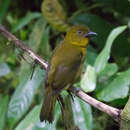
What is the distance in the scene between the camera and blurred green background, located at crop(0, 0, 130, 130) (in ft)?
6.93

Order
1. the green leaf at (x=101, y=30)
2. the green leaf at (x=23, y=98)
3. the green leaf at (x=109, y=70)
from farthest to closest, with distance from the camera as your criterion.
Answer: the green leaf at (x=101, y=30), the green leaf at (x=23, y=98), the green leaf at (x=109, y=70)

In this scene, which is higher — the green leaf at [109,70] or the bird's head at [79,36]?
the bird's head at [79,36]

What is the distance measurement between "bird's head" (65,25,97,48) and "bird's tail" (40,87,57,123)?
0.63 meters

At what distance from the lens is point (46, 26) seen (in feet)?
11.6

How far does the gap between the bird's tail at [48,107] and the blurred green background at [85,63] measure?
7 centimetres

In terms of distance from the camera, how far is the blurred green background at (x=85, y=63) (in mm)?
2111

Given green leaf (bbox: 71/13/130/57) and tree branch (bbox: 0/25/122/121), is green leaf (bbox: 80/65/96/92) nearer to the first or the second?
tree branch (bbox: 0/25/122/121)

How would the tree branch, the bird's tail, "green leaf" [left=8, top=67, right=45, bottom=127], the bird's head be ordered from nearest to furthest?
1. the tree branch
2. the bird's tail
3. "green leaf" [left=8, top=67, right=45, bottom=127]
4. the bird's head

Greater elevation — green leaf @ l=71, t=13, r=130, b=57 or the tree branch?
the tree branch

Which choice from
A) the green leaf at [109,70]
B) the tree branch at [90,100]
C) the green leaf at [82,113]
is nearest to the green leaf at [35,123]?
the green leaf at [82,113]

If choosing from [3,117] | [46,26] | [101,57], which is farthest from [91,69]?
[46,26]

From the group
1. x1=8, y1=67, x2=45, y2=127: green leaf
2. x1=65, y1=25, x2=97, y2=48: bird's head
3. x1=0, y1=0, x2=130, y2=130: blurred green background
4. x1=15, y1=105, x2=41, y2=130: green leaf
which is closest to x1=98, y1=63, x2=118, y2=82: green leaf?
x1=0, y1=0, x2=130, y2=130: blurred green background

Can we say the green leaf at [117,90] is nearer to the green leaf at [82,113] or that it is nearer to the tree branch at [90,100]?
the green leaf at [82,113]

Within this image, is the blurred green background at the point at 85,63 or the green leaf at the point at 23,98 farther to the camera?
the green leaf at the point at 23,98
